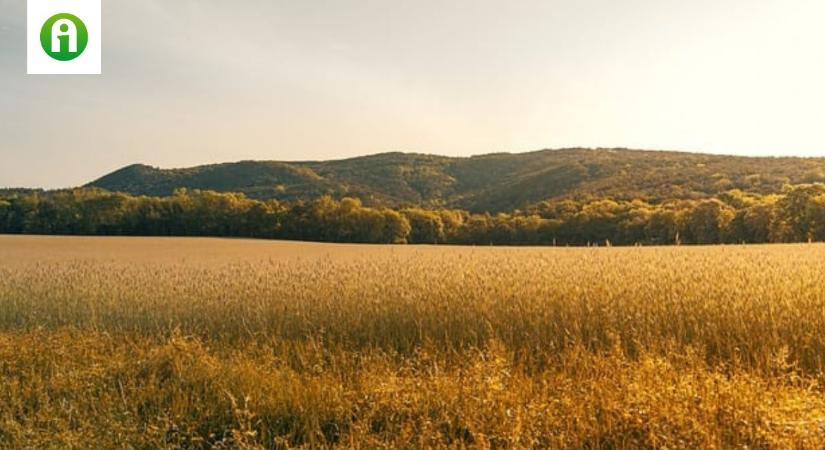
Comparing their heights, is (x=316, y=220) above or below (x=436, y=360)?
above

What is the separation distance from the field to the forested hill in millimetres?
68408

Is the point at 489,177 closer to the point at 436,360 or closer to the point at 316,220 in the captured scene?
the point at 316,220

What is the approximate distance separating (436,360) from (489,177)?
389ft

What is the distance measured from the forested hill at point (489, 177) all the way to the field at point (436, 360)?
224 feet

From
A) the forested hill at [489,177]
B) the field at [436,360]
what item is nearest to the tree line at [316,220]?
the forested hill at [489,177]

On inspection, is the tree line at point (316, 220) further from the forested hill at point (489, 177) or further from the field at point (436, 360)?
the field at point (436, 360)

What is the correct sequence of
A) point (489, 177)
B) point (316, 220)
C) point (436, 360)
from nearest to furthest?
point (436, 360)
point (316, 220)
point (489, 177)

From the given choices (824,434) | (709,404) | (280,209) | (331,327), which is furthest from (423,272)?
(280,209)

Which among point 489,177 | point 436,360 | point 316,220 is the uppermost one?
point 489,177

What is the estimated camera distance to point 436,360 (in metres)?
6.22

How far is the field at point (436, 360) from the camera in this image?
414 centimetres

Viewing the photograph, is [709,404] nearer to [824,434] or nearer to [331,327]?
[824,434]

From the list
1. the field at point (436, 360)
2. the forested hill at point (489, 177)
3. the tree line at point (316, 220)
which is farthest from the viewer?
the forested hill at point (489, 177)

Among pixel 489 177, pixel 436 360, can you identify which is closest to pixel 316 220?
pixel 436 360
